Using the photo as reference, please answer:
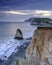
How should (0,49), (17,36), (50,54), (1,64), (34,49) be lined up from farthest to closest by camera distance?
(17,36), (0,49), (1,64), (34,49), (50,54)

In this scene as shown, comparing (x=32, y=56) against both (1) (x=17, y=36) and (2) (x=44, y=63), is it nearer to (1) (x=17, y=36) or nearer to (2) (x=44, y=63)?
(2) (x=44, y=63)

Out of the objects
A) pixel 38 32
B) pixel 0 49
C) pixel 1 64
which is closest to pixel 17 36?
pixel 0 49

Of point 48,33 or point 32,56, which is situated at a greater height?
point 48,33

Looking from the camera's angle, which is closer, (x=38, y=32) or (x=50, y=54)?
(x=50, y=54)

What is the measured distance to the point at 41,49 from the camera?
13.4 meters

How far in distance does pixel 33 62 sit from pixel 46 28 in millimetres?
2120

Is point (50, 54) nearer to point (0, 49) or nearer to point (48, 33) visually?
point (48, 33)

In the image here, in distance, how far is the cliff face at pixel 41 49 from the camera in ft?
42.7

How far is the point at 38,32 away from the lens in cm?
1403

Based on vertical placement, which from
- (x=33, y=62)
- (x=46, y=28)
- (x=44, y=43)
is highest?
(x=46, y=28)

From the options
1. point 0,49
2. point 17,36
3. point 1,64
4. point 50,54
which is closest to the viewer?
point 50,54

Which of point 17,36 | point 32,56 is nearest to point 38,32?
point 32,56

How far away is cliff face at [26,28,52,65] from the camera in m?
13.0

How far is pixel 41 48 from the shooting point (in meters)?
13.5
